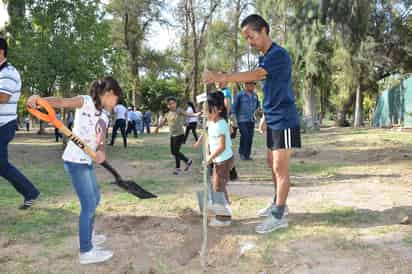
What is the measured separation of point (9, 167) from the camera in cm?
468

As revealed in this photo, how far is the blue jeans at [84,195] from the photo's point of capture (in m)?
3.21

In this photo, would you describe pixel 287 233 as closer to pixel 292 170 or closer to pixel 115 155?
pixel 292 170

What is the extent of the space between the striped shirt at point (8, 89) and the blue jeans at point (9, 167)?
0.28 ft

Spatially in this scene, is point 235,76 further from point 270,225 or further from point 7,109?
point 7,109

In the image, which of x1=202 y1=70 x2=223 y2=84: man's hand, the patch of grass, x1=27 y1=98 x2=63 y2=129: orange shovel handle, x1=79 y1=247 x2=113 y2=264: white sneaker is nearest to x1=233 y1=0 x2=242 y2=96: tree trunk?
the patch of grass

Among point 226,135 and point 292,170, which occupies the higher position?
point 226,135

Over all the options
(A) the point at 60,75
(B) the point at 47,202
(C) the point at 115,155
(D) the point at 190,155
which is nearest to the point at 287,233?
(B) the point at 47,202

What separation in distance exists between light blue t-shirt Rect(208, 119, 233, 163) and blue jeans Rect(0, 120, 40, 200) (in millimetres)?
2227

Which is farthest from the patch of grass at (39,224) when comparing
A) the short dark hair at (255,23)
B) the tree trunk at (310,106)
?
the tree trunk at (310,106)

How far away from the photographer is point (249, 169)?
26.4ft

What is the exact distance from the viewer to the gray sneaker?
12.6 ft

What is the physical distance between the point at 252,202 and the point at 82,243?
2386 mm

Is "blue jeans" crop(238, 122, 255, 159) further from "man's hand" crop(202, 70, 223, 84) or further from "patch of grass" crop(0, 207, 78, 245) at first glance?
"man's hand" crop(202, 70, 223, 84)

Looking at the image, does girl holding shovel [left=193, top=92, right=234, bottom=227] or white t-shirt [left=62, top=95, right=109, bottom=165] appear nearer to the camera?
white t-shirt [left=62, top=95, right=109, bottom=165]
